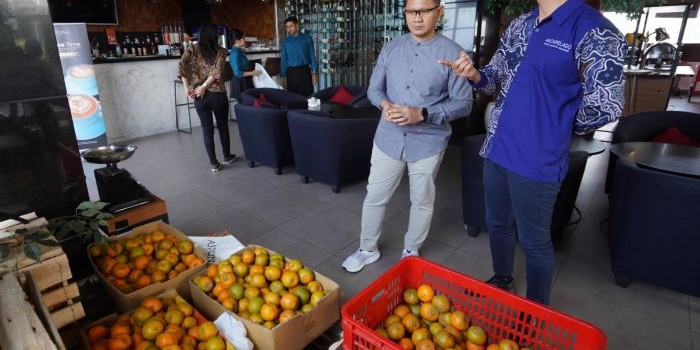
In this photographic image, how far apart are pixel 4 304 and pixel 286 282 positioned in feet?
3.13

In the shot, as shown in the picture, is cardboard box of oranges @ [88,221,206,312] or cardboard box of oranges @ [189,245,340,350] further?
cardboard box of oranges @ [88,221,206,312]

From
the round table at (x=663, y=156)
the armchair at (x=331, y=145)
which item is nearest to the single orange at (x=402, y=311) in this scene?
the round table at (x=663, y=156)

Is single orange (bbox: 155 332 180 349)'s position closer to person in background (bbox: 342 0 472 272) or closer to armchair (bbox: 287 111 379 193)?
person in background (bbox: 342 0 472 272)

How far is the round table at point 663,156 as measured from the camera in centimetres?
229

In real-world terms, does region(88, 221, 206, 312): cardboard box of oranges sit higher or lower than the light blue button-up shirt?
lower

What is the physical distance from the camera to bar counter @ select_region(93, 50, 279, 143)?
214 inches

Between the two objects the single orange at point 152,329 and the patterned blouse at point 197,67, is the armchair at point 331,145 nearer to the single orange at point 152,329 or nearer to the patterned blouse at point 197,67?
the patterned blouse at point 197,67

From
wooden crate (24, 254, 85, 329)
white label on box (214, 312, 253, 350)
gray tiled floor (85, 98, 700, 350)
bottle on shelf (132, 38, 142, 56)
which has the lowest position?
gray tiled floor (85, 98, 700, 350)

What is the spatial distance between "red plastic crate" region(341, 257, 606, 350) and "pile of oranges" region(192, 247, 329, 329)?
379 millimetres

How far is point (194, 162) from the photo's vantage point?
15.3 ft

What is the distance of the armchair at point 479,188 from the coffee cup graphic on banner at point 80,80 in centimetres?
395

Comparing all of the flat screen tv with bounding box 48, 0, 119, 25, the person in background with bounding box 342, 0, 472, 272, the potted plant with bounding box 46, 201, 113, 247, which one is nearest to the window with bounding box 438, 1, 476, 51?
the person in background with bounding box 342, 0, 472, 272

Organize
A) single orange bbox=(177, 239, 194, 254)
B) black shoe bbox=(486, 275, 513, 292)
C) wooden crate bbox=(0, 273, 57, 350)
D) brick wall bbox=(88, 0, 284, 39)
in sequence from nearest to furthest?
1. wooden crate bbox=(0, 273, 57, 350)
2. single orange bbox=(177, 239, 194, 254)
3. black shoe bbox=(486, 275, 513, 292)
4. brick wall bbox=(88, 0, 284, 39)

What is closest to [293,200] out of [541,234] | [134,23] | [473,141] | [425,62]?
[473,141]
